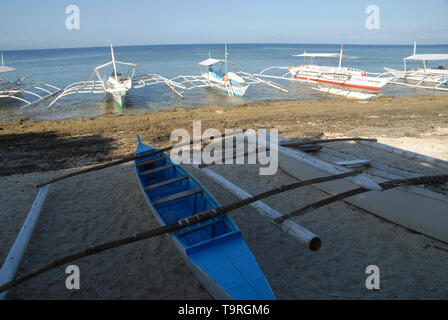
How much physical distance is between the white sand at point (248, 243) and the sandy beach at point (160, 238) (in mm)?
15

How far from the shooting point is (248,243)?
14.6ft

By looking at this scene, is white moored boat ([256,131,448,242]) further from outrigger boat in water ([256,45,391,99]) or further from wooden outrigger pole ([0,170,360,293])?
outrigger boat in water ([256,45,391,99])

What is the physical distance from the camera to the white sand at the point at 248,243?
3.56m

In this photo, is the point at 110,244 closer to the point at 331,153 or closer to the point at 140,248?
the point at 140,248

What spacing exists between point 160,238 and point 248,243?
1454 mm

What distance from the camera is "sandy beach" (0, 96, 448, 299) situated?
360 centimetres

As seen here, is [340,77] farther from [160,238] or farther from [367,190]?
[160,238]

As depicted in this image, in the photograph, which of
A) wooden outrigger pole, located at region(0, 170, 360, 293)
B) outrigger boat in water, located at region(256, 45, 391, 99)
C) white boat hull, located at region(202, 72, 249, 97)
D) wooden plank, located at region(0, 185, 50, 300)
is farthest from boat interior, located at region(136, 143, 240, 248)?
outrigger boat in water, located at region(256, 45, 391, 99)

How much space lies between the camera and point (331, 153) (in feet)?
21.0

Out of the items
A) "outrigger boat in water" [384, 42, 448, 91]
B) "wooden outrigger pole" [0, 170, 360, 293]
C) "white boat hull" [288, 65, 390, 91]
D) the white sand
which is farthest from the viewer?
"outrigger boat in water" [384, 42, 448, 91]

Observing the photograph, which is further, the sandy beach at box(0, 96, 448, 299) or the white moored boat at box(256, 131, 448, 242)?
the white moored boat at box(256, 131, 448, 242)

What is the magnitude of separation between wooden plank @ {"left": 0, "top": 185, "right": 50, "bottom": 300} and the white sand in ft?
0.72

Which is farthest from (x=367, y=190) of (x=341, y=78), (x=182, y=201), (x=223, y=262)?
(x=341, y=78)

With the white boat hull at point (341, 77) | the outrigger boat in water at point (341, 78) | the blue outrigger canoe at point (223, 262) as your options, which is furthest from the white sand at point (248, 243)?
the white boat hull at point (341, 77)
